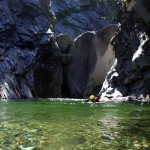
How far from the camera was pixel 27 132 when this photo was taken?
12.5 m

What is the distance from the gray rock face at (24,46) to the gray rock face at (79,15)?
37.6 meters

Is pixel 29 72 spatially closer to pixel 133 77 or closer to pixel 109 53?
pixel 109 53

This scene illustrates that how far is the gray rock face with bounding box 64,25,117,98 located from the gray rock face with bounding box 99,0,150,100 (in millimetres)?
11922

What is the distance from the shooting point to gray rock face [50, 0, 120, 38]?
394 ft

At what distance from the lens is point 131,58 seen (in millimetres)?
60500

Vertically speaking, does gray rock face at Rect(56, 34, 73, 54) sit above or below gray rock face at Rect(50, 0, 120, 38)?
below

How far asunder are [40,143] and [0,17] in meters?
66.2

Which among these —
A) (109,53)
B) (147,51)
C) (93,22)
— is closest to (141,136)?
(147,51)

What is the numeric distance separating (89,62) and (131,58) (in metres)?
22.1

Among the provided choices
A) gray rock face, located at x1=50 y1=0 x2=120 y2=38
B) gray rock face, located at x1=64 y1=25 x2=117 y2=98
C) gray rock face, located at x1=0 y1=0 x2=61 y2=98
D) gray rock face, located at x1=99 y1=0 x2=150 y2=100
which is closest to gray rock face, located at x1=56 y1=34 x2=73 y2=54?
gray rock face, located at x1=64 y1=25 x2=117 y2=98

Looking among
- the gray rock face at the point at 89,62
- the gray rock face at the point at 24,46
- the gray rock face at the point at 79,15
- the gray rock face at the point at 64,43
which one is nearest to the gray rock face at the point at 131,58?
the gray rock face at the point at 89,62

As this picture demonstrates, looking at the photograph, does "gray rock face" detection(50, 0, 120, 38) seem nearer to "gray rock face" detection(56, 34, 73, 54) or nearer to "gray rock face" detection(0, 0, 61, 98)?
"gray rock face" detection(56, 34, 73, 54)

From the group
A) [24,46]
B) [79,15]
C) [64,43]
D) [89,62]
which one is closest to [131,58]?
[89,62]

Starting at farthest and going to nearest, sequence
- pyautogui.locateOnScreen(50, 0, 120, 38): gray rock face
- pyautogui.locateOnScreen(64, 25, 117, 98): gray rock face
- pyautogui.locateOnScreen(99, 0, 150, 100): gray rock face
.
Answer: pyautogui.locateOnScreen(50, 0, 120, 38): gray rock face
pyautogui.locateOnScreen(64, 25, 117, 98): gray rock face
pyautogui.locateOnScreen(99, 0, 150, 100): gray rock face
